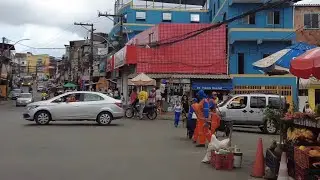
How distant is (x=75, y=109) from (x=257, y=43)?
20.3m

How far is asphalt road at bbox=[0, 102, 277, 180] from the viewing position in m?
9.84

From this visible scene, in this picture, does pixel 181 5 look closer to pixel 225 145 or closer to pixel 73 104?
pixel 73 104

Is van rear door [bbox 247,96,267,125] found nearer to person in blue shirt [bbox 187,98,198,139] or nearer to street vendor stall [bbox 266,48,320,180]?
person in blue shirt [bbox 187,98,198,139]

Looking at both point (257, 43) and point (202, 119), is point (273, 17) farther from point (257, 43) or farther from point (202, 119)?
point (202, 119)

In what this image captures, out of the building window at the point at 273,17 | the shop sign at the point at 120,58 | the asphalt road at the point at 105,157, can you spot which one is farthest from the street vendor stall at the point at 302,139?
the building window at the point at 273,17

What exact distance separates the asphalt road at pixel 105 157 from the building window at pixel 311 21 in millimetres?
26042

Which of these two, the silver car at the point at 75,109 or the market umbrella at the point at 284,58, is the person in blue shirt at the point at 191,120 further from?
the silver car at the point at 75,109

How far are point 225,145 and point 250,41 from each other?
28559 millimetres

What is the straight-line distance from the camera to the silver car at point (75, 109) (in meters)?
22.5

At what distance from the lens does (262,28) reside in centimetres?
3878

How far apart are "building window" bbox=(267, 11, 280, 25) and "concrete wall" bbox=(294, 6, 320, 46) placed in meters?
1.99

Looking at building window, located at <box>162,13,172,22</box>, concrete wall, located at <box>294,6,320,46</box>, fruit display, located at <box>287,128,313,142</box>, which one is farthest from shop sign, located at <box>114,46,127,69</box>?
fruit display, located at <box>287,128,313,142</box>

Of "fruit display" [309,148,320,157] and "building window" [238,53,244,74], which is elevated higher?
"building window" [238,53,244,74]

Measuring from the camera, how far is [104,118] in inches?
915
